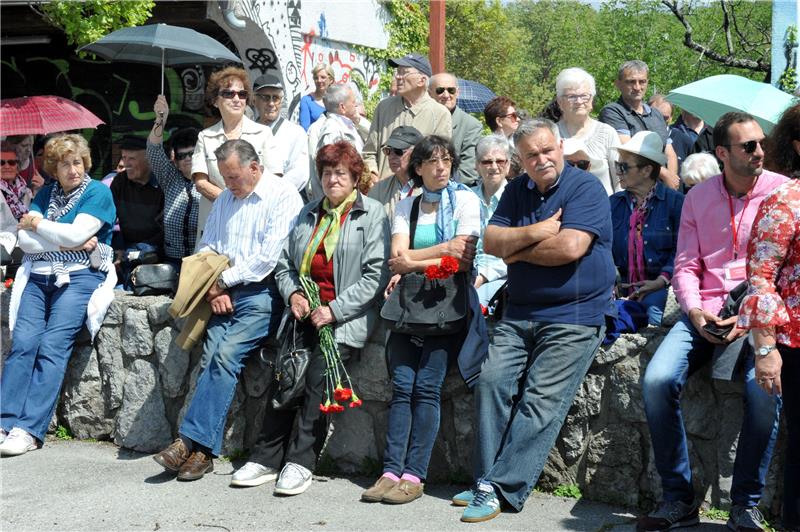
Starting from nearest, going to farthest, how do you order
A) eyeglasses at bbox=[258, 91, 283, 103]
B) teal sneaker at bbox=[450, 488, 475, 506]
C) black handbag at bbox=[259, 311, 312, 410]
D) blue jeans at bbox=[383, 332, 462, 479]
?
teal sneaker at bbox=[450, 488, 475, 506]
blue jeans at bbox=[383, 332, 462, 479]
black handbag at bbox=[259, 311, 312, 410]
eyeglasses at bbox=[258, 91, 283, 103]

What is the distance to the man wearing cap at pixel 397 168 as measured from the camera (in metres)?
6.27

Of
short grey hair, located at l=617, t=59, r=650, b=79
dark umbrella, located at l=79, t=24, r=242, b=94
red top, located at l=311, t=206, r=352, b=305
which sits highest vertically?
dark umbrella, located at l=79, t=24, r=242, b=94

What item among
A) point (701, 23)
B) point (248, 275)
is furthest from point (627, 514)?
point (701, 23)

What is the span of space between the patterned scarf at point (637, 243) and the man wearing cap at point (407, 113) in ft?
6.44

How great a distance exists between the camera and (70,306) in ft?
20.8

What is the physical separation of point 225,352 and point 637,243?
244cm

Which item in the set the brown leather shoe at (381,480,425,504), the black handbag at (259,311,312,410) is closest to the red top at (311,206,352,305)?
the black handbag at (259,311,312,410)

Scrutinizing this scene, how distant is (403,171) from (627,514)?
2.65 m

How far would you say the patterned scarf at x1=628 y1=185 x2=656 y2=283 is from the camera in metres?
5.32

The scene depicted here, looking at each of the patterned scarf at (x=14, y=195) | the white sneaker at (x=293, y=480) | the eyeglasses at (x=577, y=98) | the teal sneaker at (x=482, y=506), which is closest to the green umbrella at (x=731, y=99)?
the eyeglasses at (x=577, y=98)

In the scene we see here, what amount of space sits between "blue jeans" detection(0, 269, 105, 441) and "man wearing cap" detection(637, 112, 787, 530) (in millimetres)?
3781

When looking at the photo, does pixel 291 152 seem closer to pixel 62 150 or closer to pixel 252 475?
pixel 62 150

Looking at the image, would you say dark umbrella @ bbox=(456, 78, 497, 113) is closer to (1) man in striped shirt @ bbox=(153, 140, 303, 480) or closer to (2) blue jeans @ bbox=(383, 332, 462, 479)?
(1) man in striped shirt @ bbox=(153, 140, 303, 480)

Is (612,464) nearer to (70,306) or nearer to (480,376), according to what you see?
(480,376)
